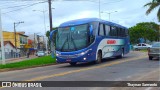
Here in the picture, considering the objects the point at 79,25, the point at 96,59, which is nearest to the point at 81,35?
the point at 79,25

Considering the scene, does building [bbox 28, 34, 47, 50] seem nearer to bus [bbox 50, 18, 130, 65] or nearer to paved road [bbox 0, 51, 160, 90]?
bus [bbox 50, 18, 130, 65]

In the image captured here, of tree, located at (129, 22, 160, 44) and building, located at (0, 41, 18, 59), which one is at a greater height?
tree, located at (129, 22, 160, 44)

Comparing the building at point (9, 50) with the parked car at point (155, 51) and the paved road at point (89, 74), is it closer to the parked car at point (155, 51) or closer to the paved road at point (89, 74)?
the parked car at point (155, 51)

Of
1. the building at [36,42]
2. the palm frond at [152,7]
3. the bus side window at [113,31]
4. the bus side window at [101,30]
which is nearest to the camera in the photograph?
the bus side window at [101,30]

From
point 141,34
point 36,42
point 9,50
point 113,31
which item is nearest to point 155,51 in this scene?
point 113,31

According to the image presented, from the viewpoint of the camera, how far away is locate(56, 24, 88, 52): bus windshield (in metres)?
23.1

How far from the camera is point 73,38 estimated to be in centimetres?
2319

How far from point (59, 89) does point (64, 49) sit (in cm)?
1148

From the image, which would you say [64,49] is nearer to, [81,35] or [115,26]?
[81,35]

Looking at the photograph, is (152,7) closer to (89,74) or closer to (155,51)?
(155,51)

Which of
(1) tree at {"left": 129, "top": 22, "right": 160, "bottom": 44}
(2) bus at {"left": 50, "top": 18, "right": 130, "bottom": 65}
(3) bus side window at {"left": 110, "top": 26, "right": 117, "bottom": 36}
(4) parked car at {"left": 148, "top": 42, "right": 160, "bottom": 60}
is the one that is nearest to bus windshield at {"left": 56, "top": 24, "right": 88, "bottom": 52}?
(2) bus at {"left": 50, "top": 18, "right": 130, "bottom": 65}

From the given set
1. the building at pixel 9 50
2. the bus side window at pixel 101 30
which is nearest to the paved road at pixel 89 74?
the bus side window at pixel 101 30

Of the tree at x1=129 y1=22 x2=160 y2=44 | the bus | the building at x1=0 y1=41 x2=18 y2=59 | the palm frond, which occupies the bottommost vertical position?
the building at x1=0 y1=41 x2=18 y2=59

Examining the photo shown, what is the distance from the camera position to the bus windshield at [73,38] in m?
23.1
